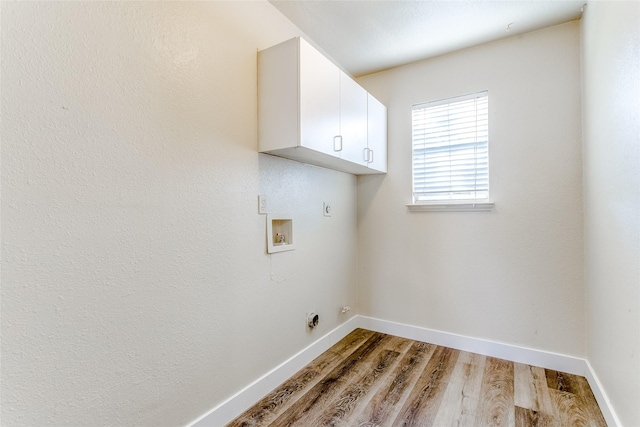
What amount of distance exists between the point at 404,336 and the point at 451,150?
1.69 m

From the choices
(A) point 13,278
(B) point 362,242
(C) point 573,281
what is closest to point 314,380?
(B) point 362,242

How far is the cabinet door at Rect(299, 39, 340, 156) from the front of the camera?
1711 millimetres

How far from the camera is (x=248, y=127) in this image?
5.77 ft

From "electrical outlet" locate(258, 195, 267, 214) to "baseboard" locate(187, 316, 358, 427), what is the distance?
1.02 meters

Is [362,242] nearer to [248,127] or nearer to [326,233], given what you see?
[326,233]

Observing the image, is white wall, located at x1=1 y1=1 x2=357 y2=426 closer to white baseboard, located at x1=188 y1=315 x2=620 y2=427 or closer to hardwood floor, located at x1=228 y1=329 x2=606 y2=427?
white baseboard, located at x1=188 y1=315 x2=620 y2=427

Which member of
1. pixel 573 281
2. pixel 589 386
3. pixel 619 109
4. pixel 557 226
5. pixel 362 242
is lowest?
pixel 589 386

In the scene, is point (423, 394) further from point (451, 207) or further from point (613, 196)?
point (613, 196)

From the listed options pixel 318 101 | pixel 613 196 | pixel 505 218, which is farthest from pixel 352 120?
pixel 613 196

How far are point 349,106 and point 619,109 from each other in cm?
145

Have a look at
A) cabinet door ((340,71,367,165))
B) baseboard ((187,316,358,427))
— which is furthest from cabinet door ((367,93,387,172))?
baseboard ((187,316,358,427))

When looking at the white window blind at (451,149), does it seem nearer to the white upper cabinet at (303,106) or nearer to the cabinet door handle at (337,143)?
the white upper cabinet at (303,106)

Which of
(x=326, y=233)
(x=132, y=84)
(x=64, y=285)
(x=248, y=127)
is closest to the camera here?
(x=64, y=285)

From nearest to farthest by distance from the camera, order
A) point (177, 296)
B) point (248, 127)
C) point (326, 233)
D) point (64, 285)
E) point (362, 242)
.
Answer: point (64, 285) → point (177, 296) → point (248, 127) → point (326, 233) → point (362, 242)
